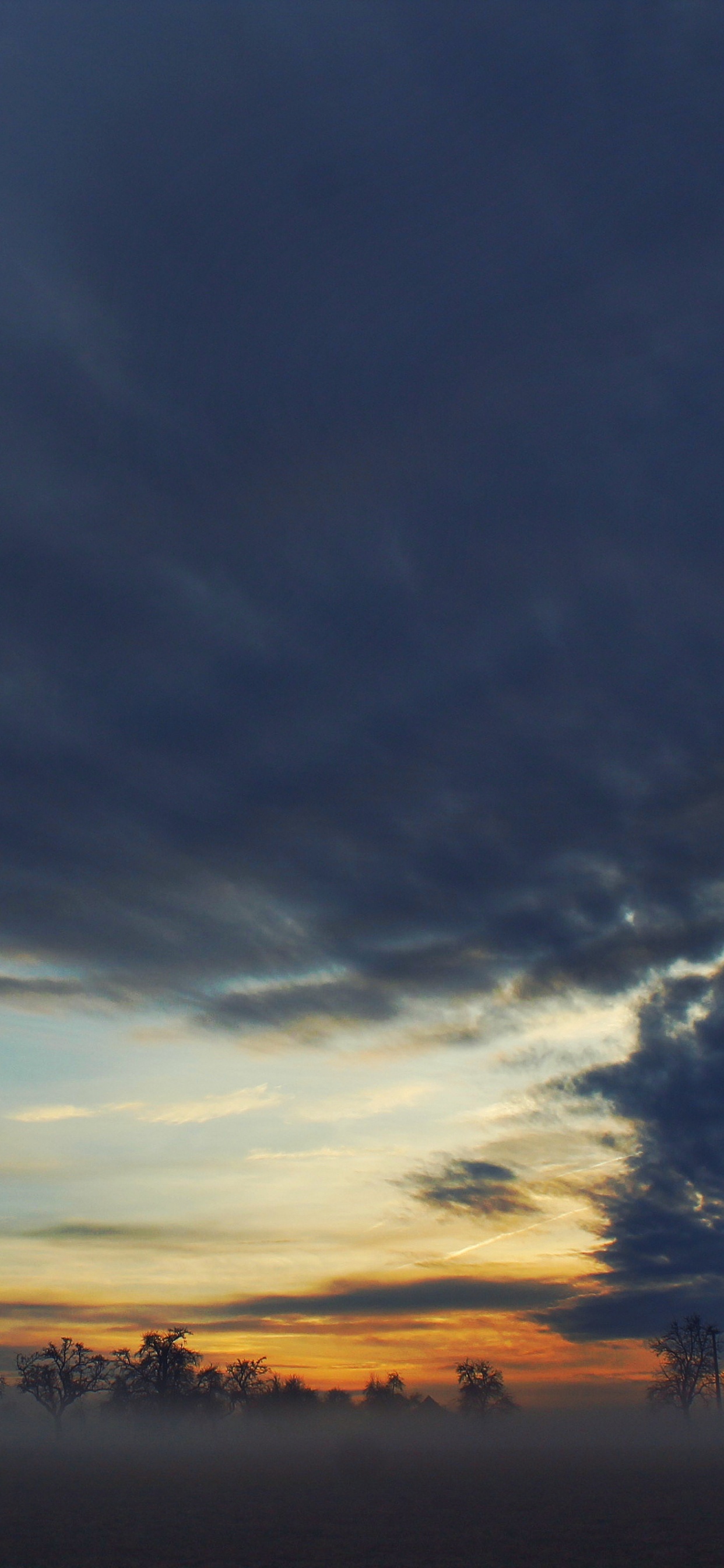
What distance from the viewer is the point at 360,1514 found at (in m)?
52.8

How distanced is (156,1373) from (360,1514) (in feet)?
248

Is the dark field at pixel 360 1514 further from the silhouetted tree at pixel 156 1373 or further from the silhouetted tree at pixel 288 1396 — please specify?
the silhouetted tree at pixel 288 1396

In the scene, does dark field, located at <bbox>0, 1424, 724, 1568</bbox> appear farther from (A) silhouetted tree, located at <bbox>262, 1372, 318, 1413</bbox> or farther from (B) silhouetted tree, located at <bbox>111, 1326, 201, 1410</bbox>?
(A) silhouetted tree, located at <bbox>262, 1372, 318, 1413</bbox>

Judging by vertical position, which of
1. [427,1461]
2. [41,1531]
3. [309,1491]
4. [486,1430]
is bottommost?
[486,1430]

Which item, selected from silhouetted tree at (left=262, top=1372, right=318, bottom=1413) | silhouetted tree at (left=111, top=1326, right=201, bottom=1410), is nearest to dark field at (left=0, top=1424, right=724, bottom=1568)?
silhouetted tree at (left=111, top=1326, right=201, bottom=1410)

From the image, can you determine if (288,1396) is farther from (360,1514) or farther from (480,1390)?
(360,1514)

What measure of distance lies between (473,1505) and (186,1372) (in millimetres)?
73606

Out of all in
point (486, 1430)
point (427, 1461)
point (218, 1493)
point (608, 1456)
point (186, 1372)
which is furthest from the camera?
point (486, 1430)

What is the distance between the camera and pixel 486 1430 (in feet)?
646

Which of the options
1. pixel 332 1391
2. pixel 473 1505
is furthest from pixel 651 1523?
pixel 332 1391

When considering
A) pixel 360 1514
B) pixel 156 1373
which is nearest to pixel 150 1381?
pixel 156 1373

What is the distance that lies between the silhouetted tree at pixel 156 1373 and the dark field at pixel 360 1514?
918cm

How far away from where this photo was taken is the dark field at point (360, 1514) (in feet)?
121

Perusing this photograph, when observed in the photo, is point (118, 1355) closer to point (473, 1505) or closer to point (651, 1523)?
point (473, 1505)
